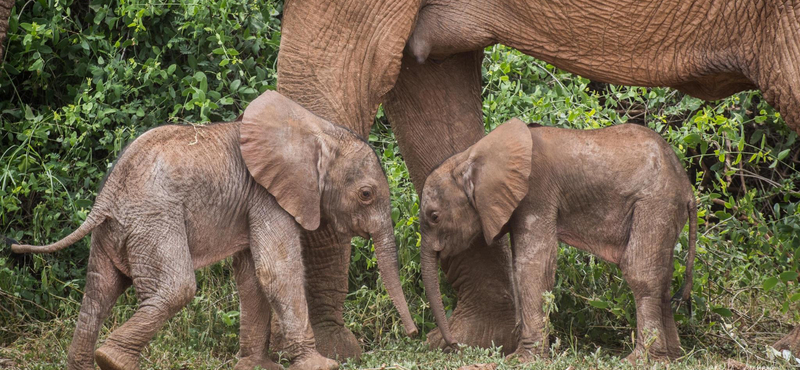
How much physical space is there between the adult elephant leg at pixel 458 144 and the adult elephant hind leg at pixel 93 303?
1.55m

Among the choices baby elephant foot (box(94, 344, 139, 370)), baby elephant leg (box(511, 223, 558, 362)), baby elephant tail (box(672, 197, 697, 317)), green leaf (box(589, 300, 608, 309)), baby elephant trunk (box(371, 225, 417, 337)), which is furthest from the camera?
green leaf (box(589, 300, 608, 309))

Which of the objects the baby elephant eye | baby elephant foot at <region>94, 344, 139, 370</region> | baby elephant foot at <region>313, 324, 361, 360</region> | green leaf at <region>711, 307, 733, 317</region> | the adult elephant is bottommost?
green leaf at <region>711, 307, 733, 317</region>

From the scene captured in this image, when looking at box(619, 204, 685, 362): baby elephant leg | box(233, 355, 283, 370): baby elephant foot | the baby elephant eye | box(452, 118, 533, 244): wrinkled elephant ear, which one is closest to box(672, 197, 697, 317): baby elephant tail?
box(619, 204, 685, 362): baby elephant leg

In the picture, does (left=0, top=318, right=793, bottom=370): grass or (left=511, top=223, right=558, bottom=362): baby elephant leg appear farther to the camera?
(left=511, top=223, right=558, bottom=362): baby elephant leg

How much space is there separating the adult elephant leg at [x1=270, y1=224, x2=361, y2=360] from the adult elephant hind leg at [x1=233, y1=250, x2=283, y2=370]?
0.82ft

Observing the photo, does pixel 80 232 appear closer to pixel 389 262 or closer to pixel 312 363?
pixel 312 363

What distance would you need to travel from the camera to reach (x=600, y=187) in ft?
17.2

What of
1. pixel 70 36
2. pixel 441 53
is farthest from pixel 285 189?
pixel 70 36

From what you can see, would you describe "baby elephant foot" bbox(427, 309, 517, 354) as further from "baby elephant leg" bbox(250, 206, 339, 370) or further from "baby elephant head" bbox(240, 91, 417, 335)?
"baby elephant leg" bbox(250, 206, 339, 370)

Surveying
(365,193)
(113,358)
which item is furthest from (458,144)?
(113,358)

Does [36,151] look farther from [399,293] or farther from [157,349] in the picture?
[399,293]

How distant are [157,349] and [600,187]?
6.16ft

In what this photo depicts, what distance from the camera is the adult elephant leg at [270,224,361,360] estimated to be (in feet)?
17.5

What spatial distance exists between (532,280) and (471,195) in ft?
1.36
